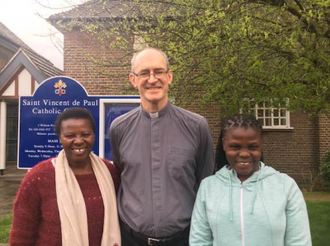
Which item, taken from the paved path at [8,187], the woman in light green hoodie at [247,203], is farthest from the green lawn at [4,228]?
the woman in light green hoodie at [247,203]

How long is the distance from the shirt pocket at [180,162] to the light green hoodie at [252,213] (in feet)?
0.83

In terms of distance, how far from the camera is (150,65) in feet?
7.16

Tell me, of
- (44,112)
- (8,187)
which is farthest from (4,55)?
(44,112)

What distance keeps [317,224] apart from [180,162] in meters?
5.05

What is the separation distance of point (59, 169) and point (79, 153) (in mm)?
164

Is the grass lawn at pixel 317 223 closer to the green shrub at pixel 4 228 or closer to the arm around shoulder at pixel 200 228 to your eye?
the green shrub at pixel 4 228

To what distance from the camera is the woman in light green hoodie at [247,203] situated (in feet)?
5.57

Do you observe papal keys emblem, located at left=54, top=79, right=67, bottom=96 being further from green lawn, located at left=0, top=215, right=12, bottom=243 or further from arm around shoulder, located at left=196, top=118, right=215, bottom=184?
green lawn, located at left=0, top=215, right=12, bottom=243

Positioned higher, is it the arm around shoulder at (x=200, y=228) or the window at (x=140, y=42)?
the window at (x=140, y=42)

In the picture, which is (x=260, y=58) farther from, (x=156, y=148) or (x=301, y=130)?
(x=301, y=130)

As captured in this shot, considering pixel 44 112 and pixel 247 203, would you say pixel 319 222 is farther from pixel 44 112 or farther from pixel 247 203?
pixel 44 112

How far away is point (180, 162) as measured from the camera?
2.11m

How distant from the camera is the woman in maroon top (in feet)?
6.34

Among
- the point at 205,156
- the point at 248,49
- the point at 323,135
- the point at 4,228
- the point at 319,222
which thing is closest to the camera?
the point at 205,156
